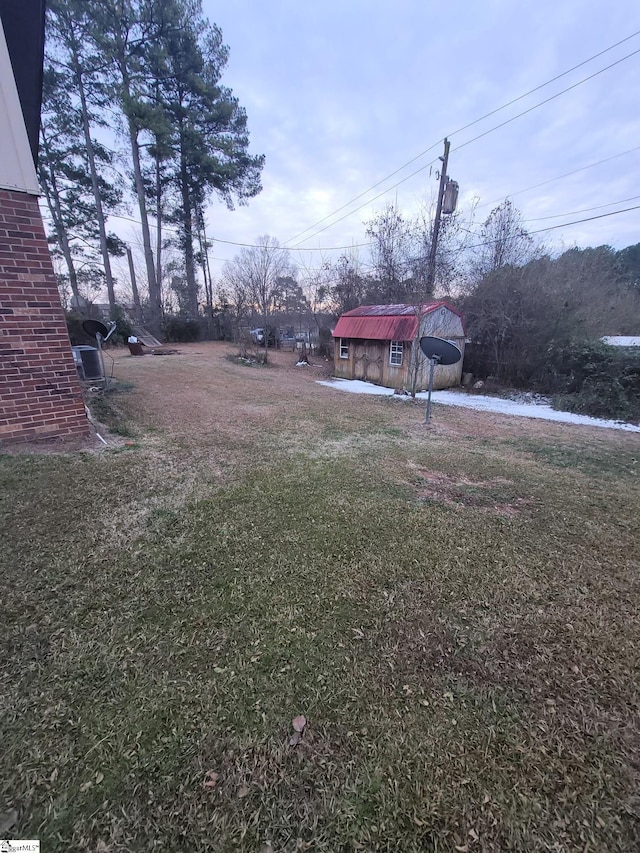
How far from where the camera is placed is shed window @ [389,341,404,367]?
11.6 metres

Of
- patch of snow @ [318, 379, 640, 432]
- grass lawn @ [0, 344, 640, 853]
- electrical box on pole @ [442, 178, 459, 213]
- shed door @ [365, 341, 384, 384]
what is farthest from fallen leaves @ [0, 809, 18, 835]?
electrical box on pole @ [442, 178, 459, 213]

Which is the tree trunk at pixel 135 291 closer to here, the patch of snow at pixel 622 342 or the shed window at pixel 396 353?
the shed window at pixel 396 353

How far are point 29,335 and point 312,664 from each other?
3.99 meters

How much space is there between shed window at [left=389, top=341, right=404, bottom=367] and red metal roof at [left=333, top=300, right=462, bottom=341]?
0.24 metres

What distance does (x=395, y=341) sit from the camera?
11656mm

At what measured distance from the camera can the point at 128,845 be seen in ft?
3.26

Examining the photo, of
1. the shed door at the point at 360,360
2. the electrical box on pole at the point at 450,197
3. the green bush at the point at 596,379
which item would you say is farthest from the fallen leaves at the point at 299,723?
the electrical box on pole at the point at 450,197

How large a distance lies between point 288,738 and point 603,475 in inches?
179

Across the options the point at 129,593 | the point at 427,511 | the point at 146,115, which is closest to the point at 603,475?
the point at 427,511

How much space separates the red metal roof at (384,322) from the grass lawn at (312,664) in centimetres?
856

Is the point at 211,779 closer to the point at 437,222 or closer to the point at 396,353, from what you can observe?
the point at 396,353

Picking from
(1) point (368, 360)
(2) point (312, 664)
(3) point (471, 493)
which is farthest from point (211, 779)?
(1) point (368, 360)

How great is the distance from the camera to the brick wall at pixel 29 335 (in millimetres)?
3316

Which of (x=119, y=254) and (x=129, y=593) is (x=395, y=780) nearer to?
(x=129, y=593)
